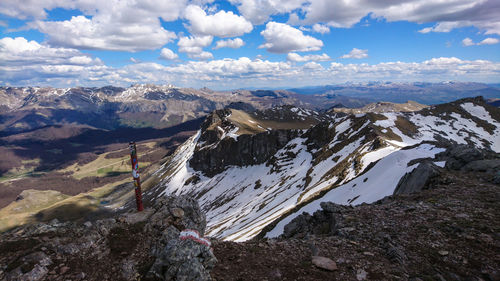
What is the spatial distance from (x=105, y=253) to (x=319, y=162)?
8388cm

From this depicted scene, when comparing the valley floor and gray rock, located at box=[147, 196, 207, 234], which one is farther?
gray rock, located at box=[147, 196, 207, 234]

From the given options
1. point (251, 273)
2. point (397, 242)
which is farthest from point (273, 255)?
point (397, 242)

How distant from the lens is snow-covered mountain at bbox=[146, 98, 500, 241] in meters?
46.7

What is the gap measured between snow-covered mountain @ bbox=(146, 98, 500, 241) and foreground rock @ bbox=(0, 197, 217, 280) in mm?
28031

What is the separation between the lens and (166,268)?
1256 cm

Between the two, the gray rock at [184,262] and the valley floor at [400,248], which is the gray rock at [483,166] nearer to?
the valley floor at [400,248]

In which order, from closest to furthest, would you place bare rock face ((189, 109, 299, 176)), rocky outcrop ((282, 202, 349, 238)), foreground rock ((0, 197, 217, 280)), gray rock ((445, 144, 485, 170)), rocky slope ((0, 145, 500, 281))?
foreground rock ((0, 197, 217, 280)) → rocky slope ((0, 145, 500, 281)) → rocky outcrop ((282, 202, 349, 238)) → gray rock ((445, 144, 485, 170)) → bare rock face ((189, 109, 299, 176))

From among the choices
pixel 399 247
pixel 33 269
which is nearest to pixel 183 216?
pixel 33 269

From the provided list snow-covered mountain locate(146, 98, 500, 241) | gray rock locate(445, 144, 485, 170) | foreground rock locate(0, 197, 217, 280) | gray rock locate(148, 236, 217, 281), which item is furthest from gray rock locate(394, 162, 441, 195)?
foreground rock locate(0, 197, 217, 280)

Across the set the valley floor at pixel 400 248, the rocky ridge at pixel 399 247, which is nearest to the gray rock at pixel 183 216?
the rocky ridge at pixel 399 247

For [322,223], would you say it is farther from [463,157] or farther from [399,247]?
[463,157]

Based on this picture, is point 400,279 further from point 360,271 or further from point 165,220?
point 165,220

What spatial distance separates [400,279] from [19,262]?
1921 cm

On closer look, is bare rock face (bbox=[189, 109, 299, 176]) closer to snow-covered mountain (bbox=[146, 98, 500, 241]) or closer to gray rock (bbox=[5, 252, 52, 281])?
snow-covered mountain (bbox=[146, 98, 500, 241])
